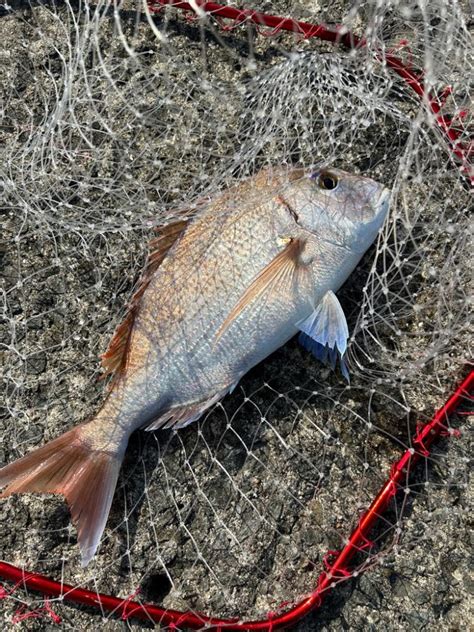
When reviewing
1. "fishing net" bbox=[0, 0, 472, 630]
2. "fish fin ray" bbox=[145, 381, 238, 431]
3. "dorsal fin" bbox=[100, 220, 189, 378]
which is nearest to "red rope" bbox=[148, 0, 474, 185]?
"fishing net" bbox=[0, 0, 472, 630]

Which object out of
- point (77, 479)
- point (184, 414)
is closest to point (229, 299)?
point (184, 414)

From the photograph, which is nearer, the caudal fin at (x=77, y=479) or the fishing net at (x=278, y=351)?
the caudal fin at (x=77, y=479)

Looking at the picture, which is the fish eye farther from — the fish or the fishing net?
the fishing net

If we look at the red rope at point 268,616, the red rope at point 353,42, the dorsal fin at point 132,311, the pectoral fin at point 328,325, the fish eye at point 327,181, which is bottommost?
the red rope at point 268,616

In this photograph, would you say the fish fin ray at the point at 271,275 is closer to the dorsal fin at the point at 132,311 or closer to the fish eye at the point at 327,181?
the fish eye at the point at 327,181

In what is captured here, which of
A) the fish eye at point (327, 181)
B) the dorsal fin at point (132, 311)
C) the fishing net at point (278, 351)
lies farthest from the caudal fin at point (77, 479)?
the fish eye at point (327, 181)

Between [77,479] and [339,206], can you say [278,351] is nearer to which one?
[339,206]
